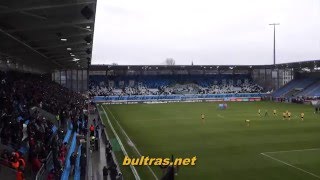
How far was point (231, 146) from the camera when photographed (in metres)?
23.7

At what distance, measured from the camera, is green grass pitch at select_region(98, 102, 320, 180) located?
17359mm

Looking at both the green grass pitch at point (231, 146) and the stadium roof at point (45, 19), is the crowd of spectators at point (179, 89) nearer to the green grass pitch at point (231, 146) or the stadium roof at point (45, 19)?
the green grass pitch at point (231, 146)

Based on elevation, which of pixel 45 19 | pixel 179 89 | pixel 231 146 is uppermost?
pixel 45 19

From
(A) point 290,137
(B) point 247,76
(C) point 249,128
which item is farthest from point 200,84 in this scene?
(A) point 290,137

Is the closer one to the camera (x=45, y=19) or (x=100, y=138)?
(x=45, y=19)

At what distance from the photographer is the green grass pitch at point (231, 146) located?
57.0 ft

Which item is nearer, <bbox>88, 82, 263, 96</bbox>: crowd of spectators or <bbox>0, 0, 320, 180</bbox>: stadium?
<bbox>0, 0, 320, 180</bbox>: stadium

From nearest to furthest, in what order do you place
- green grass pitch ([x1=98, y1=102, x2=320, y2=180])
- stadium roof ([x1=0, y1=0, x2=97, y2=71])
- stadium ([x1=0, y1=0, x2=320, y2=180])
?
stadium roof ([x1=0, y1=0, x2=97, y2=71]) < stadium ([x1=0, y1=0, x2=320, y2=180]) < green grass pitch ([x1=98, y1=102, x2=320, y2=180])

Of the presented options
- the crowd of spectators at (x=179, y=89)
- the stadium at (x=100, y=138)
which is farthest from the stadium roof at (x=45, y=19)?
the crowd of spectators at (x=179, y=89)

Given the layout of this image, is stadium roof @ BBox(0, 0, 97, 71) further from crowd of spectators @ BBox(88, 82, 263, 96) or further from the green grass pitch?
crowd of spectators @ BBox(88, 82, 263, 96)

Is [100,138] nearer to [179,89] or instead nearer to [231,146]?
[231,146]

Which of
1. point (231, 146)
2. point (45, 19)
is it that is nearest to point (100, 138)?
point (231, 146)

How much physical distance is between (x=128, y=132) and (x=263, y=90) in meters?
62.6

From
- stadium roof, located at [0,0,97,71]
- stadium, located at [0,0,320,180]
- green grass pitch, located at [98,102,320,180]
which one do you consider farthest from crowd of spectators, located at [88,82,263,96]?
stadium roof, located at [0,0,97,71]
